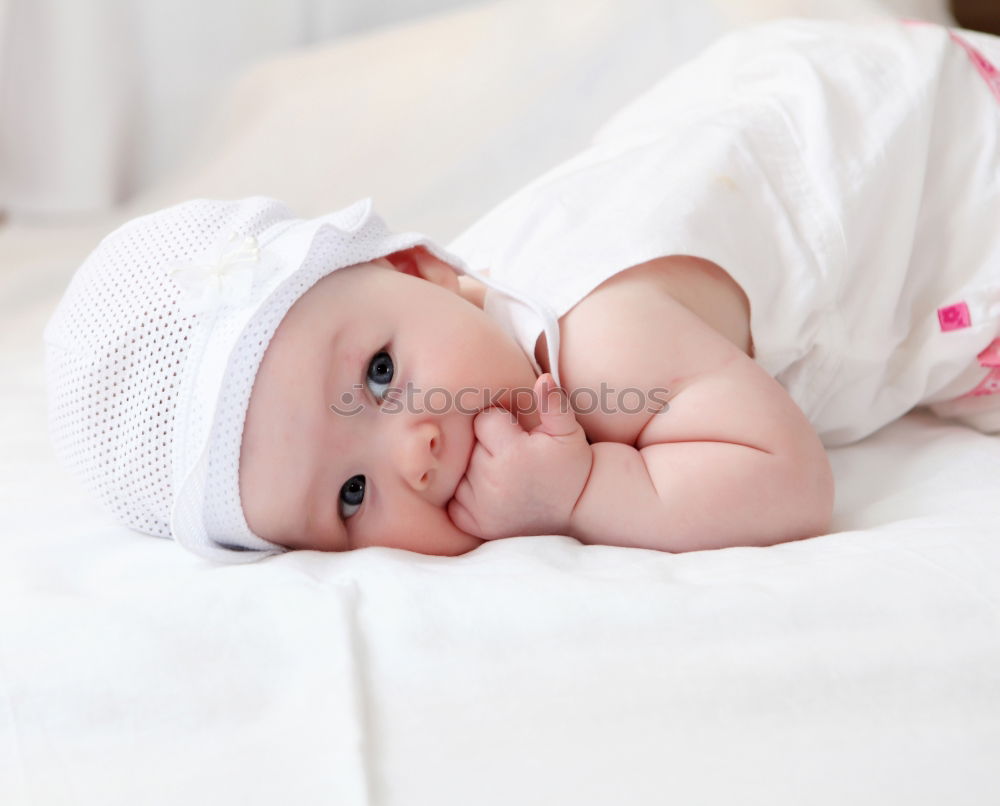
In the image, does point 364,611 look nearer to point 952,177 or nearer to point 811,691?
point 811,691

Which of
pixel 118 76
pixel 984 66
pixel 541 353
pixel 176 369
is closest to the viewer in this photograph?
pixel 176 369

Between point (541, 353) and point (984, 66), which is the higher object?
point (984, 66)

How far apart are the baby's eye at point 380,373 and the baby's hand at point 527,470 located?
93mm

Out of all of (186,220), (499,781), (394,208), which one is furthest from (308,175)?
(499,781)

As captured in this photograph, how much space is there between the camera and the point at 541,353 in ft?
3.60

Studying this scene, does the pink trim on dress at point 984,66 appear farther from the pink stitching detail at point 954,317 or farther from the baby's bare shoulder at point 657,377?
the baby's bare shoulder at point 657,377

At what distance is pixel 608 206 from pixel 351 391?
38 centimetres

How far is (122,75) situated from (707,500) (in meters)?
1.97

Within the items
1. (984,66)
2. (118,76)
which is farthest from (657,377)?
(118,76)

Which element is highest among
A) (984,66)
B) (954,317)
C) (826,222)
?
(984,66)

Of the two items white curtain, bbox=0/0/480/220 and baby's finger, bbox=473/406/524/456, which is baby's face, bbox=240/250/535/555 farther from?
white curtain, bbox=0/0/480/220

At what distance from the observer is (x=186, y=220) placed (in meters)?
1.07

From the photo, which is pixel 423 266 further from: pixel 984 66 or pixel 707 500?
pixel 984 66

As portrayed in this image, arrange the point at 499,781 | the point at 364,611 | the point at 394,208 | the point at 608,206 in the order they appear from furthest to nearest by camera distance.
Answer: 1. the point at 394,208
2. the point at 608,206
3. the point at 364,611
4. the point at 499,781
